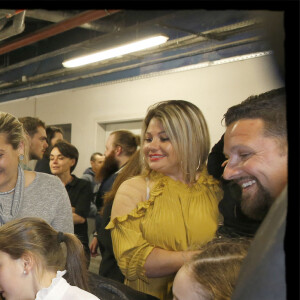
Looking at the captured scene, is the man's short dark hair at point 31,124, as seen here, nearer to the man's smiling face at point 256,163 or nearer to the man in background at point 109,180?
the man in background at point 109,180

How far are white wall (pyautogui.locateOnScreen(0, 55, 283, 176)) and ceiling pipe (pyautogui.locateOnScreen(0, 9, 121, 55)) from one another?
0.14 metres

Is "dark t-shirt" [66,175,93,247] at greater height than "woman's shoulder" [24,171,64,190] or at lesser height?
lesser

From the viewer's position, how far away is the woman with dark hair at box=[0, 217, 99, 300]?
633mm

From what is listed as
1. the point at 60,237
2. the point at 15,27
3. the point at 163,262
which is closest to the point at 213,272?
the point at 163,262

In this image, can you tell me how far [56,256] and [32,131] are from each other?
0.23 meters

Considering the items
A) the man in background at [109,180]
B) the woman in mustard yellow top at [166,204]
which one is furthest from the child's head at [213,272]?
the man in background at [109,180]

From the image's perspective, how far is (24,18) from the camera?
1.54 ft

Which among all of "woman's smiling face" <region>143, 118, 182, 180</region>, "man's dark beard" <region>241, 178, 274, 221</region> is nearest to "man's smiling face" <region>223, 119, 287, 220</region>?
"man's dark beard" <region>241, 178, 274, 221</region>

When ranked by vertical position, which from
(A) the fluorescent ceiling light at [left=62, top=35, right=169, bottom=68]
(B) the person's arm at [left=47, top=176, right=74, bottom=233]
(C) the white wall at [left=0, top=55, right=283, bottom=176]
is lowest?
(B) the person's arm at [left=47, top=176, right=74, bottom=233]

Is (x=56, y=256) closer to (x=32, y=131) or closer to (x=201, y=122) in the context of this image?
(x=32, y=131)

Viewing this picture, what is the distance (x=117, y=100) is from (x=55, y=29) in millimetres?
279

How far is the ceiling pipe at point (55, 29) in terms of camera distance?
40cm

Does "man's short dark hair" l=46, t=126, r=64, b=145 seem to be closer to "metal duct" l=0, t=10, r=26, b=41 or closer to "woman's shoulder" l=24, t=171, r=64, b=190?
"woman's shoulder" l=24, t=171, r=64, b=190

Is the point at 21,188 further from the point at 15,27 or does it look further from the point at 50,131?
the point at 15,27
